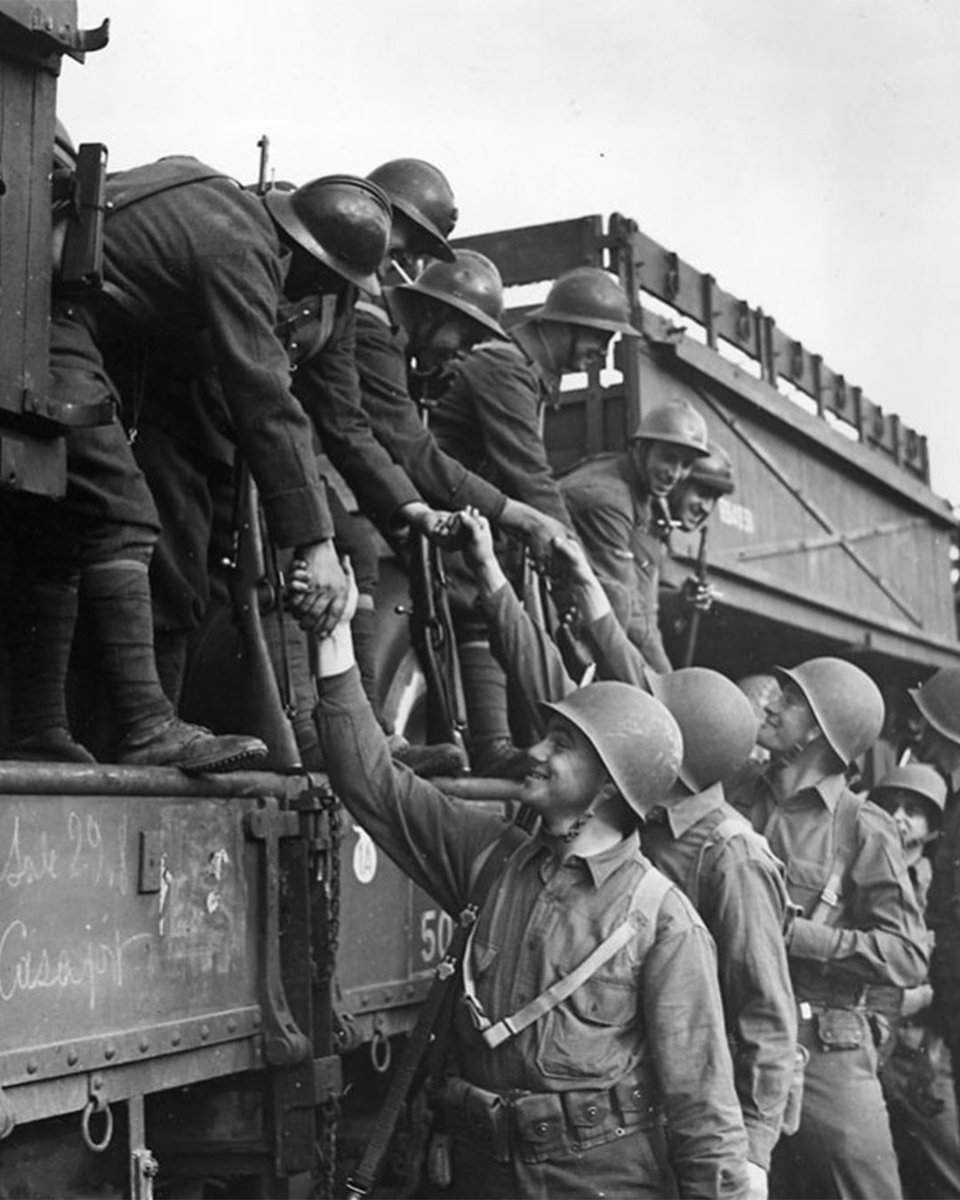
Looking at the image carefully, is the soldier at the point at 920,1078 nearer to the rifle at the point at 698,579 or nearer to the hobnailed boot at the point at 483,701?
the rifle at the point at 698,579

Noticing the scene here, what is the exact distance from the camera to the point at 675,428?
22.1ft

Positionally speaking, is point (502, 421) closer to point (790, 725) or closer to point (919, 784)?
point (790, 725)

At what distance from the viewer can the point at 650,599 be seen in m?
6.66

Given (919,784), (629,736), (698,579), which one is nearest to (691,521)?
(698,579)

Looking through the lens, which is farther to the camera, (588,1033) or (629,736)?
(629,736)

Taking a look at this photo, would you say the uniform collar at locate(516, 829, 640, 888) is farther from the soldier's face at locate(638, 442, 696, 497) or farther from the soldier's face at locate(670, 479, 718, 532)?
the soldier's face at locate(670, 479, 718, 532)

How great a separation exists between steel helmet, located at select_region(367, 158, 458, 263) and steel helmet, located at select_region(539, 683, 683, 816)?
75.1 inches

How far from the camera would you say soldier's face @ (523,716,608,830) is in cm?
336

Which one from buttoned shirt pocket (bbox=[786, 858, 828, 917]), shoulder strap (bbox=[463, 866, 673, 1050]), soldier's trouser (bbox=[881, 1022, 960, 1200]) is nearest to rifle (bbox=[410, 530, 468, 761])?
buttoned shirt pocket (bbox=[786, 858, 828, 917])

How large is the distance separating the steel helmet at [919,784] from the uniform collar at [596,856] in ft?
10.7

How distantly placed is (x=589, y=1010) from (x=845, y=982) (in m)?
1.94

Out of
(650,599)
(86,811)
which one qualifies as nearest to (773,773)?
(650,599)

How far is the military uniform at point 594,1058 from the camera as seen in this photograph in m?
3.12

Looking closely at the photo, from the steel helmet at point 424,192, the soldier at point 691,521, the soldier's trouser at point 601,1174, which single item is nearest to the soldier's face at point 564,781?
the soldier's trouser at point 601,1174
